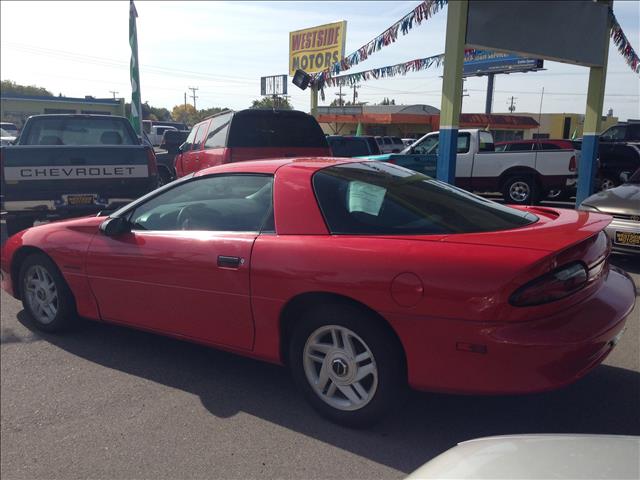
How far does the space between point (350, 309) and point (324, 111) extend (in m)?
49.1

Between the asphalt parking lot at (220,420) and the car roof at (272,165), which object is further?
the car roof at (272,165)

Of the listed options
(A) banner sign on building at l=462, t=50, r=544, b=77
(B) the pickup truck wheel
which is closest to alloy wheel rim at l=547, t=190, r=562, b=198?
(B) the pickup truck wheel

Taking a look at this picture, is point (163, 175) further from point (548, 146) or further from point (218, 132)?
point (548, 146)

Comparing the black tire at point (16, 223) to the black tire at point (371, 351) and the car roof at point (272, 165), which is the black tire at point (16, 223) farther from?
the black tire at point (371, 351)

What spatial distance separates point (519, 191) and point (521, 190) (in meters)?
0.05

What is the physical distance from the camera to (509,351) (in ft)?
8.41

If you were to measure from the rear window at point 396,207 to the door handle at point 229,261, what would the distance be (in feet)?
1.95

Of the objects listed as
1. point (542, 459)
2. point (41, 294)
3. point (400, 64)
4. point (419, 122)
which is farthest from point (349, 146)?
point (419, 122)

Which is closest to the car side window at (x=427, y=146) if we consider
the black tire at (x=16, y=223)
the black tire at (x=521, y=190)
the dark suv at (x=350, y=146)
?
the black tire at (x=521, y=190)

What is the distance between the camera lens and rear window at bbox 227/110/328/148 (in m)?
8.20

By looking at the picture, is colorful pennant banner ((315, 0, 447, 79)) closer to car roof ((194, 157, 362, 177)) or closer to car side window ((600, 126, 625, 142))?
car roof ((194, 157, 362, 177))

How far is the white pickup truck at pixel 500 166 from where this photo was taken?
1216 centimetres

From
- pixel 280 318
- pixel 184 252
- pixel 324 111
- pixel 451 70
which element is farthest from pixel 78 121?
pixel 324 111

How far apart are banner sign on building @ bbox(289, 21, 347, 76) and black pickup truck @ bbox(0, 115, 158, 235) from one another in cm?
1571
